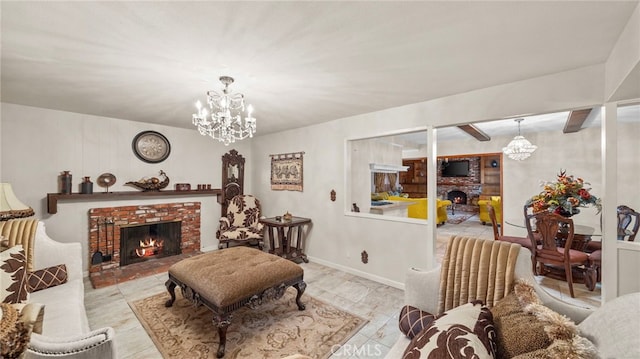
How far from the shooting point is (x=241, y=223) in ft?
15.4

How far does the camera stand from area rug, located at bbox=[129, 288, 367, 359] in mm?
2016

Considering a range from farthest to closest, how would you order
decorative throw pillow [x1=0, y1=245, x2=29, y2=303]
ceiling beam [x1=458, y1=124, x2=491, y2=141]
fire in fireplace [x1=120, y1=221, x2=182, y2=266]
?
1. ceiling beam [x1=458, y1=124, x2=491, y2=141]
2. fire in fireplace [x1=120, y1=221, x2=182, y2=266]
3. decorative throw pillow [x1=0, y1=245, x2=29, y2=303]

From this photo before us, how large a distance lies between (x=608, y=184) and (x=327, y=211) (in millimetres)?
3026

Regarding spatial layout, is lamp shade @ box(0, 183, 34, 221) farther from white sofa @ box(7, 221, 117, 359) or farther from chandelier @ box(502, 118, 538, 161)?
chandelier @ box(502, 118, 538, 161)

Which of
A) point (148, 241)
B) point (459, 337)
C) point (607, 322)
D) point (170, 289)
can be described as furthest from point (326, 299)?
point (148, 241)

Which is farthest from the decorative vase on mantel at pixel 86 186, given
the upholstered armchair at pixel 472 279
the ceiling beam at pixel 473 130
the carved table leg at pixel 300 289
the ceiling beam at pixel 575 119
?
the ceiling beam at pixel 575 119

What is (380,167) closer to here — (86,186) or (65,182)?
(86,186)

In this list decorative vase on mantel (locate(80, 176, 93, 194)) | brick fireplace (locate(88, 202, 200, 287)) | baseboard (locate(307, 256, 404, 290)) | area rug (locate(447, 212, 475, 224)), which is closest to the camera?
baseboard (locate(307, 256, 404, 290))

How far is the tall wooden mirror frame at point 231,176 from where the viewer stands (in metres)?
4.99

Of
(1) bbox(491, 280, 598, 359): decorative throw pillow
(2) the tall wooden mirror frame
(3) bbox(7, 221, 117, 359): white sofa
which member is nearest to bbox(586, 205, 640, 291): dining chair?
(1) bbox(491, 280, 598, 359): decorative throw pillow

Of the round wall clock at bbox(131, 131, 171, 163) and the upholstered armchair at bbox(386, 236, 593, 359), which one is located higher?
the round wall clock at bbox(131, 131, 171, 163)

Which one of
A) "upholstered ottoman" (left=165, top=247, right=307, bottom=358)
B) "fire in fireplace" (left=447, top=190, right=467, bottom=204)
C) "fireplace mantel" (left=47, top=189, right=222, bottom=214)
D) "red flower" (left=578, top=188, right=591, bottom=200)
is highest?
"red flower" (left=578, top=188, right=591, bottom=200)

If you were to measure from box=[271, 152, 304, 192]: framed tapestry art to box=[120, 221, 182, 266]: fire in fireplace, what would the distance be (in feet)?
6.10

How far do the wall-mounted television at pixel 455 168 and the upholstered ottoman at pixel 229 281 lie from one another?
9187 mm
